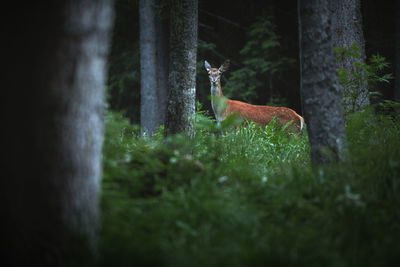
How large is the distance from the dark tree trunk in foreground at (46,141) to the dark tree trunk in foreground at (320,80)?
2779 mm

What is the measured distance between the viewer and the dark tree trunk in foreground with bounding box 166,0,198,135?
17.4 feet

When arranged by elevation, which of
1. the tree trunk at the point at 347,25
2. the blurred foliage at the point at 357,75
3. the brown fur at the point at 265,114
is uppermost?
the tree trunk at the point at 347,25

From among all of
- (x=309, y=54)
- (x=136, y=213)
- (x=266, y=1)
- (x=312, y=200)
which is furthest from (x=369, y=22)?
(x=136, y=213)

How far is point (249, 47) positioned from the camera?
14289mm

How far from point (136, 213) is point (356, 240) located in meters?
1.73

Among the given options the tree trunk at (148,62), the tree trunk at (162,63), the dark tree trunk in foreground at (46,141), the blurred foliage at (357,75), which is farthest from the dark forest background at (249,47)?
the dark tree trunk in foreground at (46,141)

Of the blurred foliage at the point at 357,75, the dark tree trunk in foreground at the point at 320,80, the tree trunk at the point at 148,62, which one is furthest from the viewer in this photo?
the tree trunk at the point at 148,62

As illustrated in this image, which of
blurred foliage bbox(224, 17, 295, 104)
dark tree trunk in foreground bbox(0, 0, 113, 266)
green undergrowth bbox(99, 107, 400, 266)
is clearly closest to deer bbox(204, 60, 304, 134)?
blurred foliage bbox(224, 17, 295, 104)

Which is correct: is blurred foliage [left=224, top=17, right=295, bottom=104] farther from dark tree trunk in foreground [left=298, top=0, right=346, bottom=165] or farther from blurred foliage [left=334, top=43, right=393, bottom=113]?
dark tree trunk in foreground [left=298, top=0, right=346, bottom=165]

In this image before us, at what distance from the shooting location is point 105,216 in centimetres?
236

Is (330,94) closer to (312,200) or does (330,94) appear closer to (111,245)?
(312,200)

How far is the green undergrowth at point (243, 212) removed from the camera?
2.15 meters

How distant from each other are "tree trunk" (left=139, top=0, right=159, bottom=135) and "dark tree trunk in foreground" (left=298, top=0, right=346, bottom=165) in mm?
8870

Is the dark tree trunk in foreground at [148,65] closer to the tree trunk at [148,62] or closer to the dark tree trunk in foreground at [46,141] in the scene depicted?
the tree trunk at [148,62]
